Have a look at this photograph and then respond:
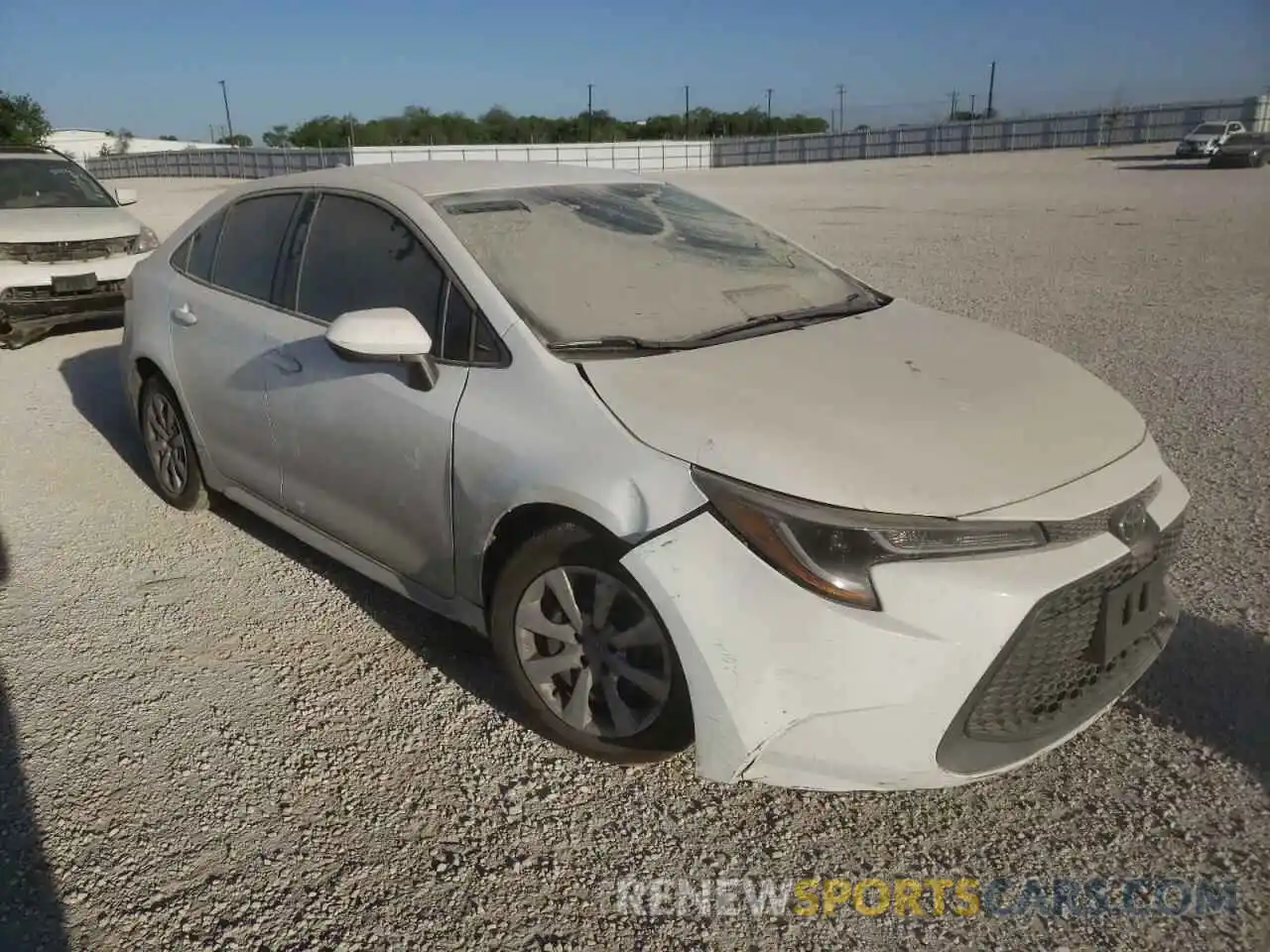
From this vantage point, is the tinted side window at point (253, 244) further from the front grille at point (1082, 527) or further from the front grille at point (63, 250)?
the front grille at point (63, 250)

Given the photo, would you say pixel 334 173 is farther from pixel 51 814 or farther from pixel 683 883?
pixel 683 883

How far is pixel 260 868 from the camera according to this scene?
232cm

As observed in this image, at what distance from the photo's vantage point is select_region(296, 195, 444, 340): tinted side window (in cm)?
300

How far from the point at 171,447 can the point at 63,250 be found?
506 centimetres

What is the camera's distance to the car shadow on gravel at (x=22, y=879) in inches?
83.8

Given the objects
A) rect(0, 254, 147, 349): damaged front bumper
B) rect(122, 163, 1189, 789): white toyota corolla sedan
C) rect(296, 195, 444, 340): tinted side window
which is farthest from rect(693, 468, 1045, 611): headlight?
rect(0, 254, 147, 349): damaged front bumper

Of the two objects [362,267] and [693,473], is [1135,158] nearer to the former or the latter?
[362,267]

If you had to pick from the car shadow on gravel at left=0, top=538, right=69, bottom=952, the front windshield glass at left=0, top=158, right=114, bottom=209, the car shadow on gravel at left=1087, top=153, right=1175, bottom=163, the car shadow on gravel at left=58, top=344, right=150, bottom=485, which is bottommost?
the car shadow on gravel at left=0, top=538, right=69, bottom=952

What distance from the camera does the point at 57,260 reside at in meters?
8.20

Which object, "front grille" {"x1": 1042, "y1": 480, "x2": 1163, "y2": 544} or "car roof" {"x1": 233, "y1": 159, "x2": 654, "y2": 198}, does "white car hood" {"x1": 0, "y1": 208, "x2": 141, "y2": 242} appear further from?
"front grille" {"x1": 1042, "y1": 480, "x2": 1163, "y2": 544}

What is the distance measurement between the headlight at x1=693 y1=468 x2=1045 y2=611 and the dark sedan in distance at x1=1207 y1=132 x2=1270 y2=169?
119 ft

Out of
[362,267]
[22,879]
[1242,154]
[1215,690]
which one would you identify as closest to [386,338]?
[362,267]

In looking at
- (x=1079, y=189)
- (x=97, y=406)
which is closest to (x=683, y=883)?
(x=97, y=406)

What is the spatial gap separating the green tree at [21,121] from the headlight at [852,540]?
49950 millimetres
